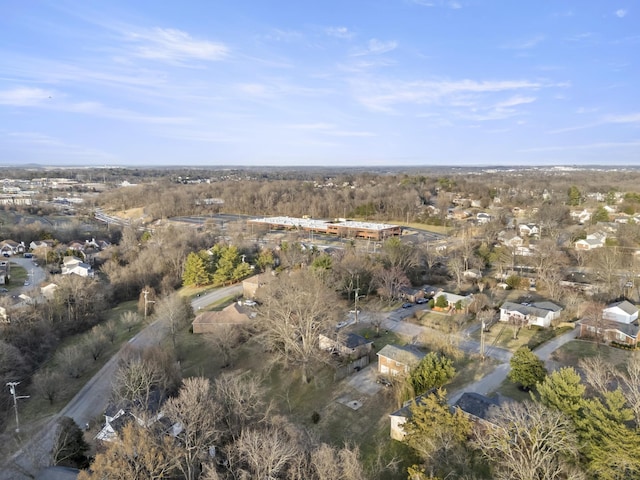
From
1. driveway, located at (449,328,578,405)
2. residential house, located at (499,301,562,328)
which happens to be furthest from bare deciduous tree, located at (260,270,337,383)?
residential house, located at (499,301,562,328)

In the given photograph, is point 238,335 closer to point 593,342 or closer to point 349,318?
point 349,318

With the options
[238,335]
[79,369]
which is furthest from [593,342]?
[79,369]

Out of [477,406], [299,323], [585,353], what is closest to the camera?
[477,406]

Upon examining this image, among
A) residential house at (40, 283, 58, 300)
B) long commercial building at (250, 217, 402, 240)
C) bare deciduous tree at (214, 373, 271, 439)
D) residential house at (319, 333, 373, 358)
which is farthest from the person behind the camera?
long commercial building at (250, 217, 402, 240)

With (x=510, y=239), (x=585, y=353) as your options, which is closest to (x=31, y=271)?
(x=585, y=353)

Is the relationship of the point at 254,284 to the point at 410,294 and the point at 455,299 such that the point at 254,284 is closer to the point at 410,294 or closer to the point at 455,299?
the point at 410,294

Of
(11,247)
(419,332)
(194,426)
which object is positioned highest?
(194,426)

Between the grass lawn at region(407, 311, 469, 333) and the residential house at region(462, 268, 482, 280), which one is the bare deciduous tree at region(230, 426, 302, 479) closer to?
the grass lawn at region(407, 311, 469, 333)
